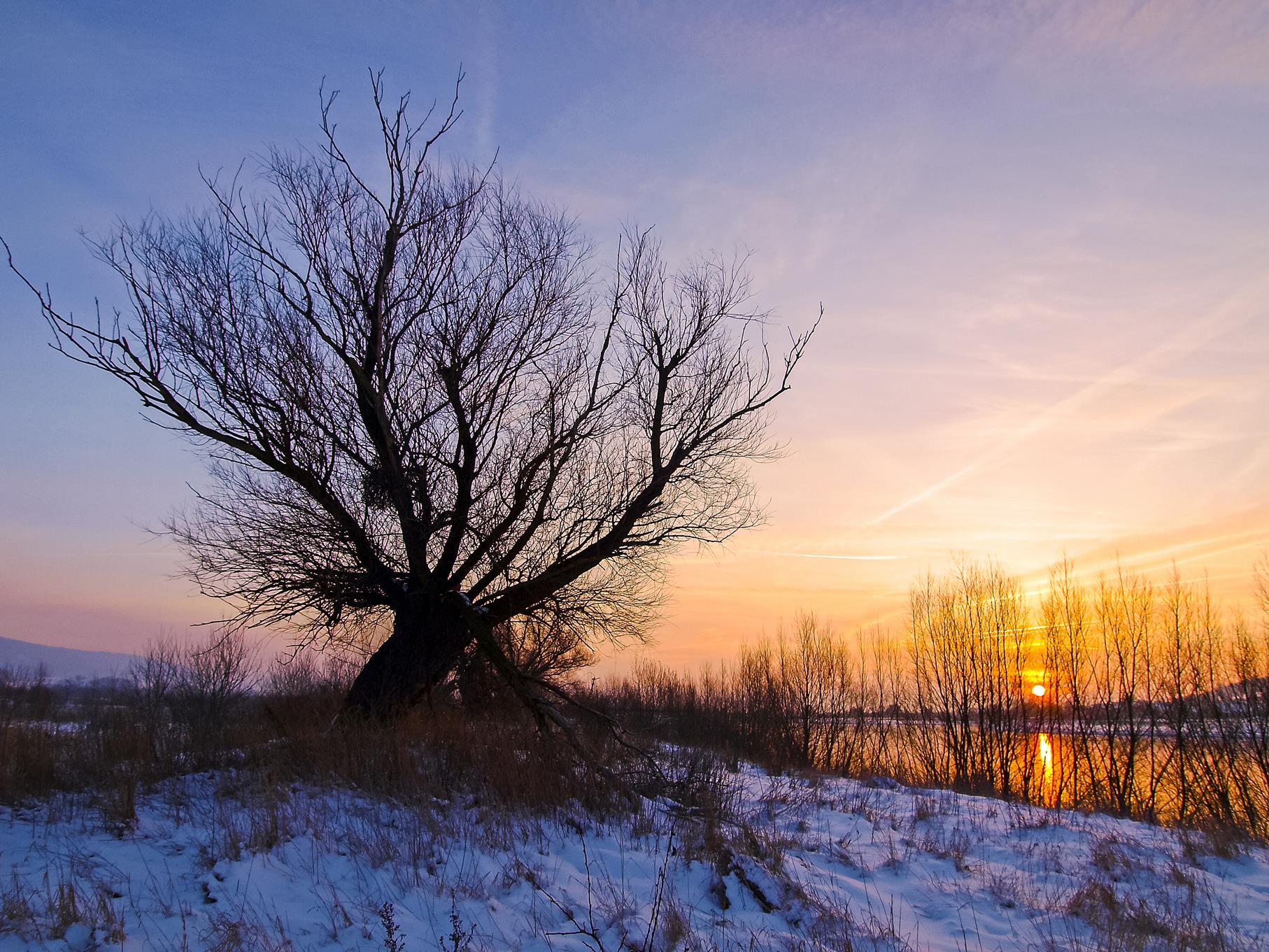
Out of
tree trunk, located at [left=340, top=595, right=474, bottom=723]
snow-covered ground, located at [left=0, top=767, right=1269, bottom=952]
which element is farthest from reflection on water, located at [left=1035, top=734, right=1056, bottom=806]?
tree trunk, located at [left=340, top=595, right=474, bottom=723]

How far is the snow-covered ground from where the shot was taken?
4.79m

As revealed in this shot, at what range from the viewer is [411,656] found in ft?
34.7

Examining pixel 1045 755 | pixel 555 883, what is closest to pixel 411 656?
pixel 555 883

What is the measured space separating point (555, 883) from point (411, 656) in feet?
18.2

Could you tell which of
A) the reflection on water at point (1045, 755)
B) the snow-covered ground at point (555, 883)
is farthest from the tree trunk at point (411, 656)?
the reflection on water at point (1045, 755)

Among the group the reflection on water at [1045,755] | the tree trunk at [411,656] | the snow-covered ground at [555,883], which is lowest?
the reflection on water at [1045,755]

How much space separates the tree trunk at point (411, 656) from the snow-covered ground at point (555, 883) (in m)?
2.65

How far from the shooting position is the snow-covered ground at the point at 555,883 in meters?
4.79

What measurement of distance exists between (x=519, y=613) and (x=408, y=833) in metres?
5.23

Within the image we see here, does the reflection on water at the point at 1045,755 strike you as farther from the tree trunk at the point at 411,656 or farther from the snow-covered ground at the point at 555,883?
the tree trunk at the point at 411,656

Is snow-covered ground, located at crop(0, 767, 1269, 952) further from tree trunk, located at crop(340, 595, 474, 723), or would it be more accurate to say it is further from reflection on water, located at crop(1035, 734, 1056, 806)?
reflection on water, located at crop(1035, 734, 1056, 806)

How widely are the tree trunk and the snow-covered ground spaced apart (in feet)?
8.68

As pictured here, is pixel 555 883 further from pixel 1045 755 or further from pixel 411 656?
pixel 1045 755

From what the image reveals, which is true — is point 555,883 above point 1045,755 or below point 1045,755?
above
